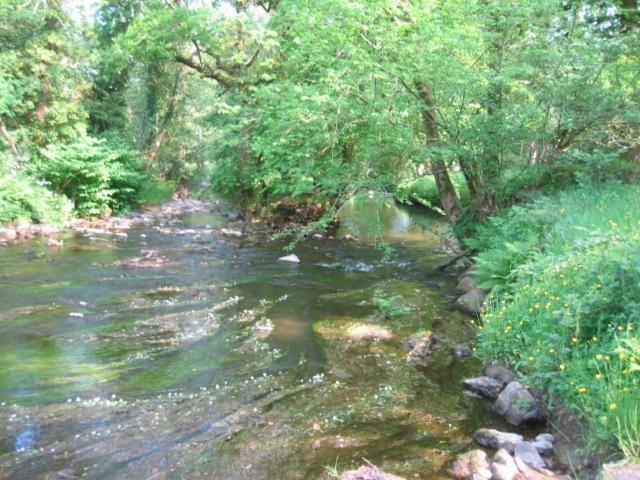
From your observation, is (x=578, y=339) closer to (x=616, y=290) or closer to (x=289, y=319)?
(x=616, y=290)

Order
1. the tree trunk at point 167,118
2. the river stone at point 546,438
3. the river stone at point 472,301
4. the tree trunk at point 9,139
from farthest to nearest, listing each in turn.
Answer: the tree trunk at point 167,118
the tree trunk at point 9,139
the river stone at point 472,301
the river stone at point 546,438

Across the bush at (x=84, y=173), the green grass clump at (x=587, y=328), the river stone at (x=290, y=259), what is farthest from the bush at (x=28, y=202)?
the green grass clump at (x=587, y=328)

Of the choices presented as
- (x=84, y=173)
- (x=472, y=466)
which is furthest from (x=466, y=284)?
(x=84, y=173)

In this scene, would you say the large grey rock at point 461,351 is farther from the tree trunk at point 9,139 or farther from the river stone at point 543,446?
the tree trunk at point 9,139

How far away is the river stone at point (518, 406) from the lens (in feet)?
14.8

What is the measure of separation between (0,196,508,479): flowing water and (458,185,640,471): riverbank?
682 millimetres

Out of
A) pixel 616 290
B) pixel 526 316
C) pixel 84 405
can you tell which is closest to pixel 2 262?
pixel 84 405

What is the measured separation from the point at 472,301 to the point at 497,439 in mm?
4358

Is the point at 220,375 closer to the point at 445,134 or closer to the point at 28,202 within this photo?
the point at 445,134

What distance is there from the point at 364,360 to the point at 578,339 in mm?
2573

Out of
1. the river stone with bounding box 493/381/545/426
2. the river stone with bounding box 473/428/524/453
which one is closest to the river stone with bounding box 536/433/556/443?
the river stone with bounding box 473/428/524/453

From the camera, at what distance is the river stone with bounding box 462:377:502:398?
5164 mm

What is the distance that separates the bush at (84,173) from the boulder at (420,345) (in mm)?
15431

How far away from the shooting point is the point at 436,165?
1113 cm
